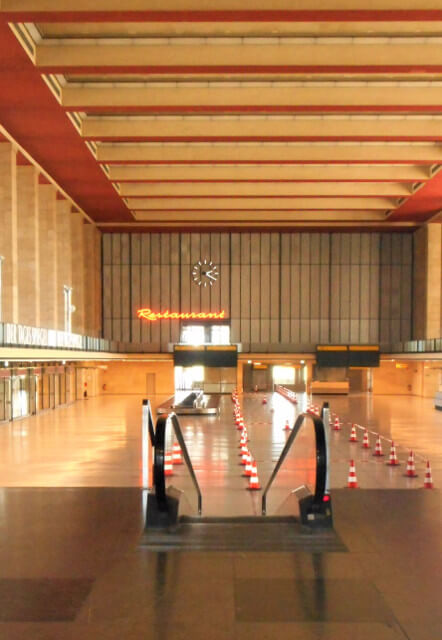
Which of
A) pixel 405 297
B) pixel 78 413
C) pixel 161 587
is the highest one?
pixel 405 297

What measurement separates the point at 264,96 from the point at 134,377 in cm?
2760

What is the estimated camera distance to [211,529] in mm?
7133

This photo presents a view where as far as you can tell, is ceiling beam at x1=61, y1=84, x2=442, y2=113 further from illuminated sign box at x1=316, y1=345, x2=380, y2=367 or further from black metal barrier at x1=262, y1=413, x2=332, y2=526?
illuminated sign box at x1=316, y1=345, x2=380, y2=367

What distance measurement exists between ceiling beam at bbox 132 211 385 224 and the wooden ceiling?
8.50 metres

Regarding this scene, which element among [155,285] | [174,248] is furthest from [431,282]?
[155,285]

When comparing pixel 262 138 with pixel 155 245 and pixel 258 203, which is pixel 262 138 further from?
pixel 155 245

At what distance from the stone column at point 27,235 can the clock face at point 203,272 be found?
1938cm

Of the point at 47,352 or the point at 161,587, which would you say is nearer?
the point at 161,587

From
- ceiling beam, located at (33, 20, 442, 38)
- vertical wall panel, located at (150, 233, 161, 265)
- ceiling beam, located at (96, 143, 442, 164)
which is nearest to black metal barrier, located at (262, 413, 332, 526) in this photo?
ceiling beam, located at (33, 20, 442, 38)

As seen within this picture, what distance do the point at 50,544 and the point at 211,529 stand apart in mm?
1732

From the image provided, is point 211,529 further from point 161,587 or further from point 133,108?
point 133,108

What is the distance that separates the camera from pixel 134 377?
47250 mm

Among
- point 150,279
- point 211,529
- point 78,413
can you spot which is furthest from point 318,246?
point 211,529

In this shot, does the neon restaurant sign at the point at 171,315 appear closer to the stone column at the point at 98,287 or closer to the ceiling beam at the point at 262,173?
the stone column at the point at 98,287
